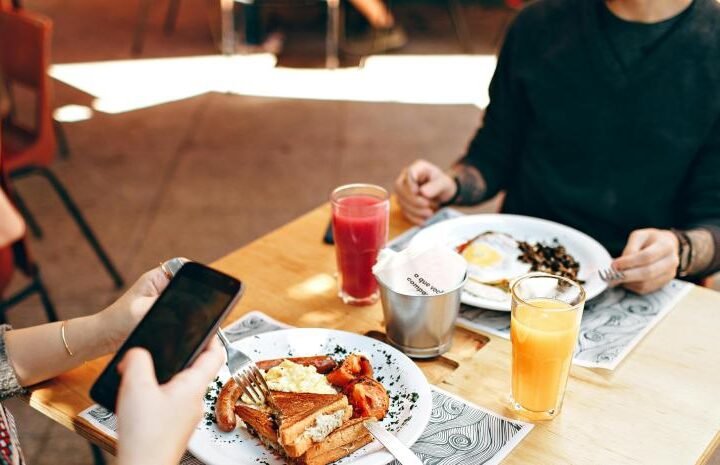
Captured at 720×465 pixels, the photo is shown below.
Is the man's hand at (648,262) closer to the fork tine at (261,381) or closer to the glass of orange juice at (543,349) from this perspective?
the glass of orange juice at (543,349)

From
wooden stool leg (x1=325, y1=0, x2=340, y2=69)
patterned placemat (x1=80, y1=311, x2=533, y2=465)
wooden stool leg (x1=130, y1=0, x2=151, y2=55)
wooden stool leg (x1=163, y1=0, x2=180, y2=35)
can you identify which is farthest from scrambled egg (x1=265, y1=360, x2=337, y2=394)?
wooden stool leg (x1=163, y1=0, x2=180, y2=35)

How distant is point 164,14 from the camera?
266 inches

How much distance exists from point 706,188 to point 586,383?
2.29ft

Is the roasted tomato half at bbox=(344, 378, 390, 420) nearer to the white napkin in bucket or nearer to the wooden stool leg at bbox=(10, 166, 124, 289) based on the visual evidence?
the white napkin in bucket

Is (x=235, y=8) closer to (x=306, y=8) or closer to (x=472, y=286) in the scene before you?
(x=306, y=8)

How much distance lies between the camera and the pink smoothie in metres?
1.45

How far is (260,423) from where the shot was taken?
106cm

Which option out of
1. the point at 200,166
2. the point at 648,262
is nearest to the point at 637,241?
the point at 648,262

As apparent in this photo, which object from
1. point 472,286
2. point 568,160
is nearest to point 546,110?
point 568,160

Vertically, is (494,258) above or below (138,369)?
below

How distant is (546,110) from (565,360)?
85 centimetres

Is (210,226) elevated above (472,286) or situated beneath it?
situated beneath

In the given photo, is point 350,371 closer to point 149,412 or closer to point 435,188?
point 149,412

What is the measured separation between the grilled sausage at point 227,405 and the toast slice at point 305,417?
0.20 ft
